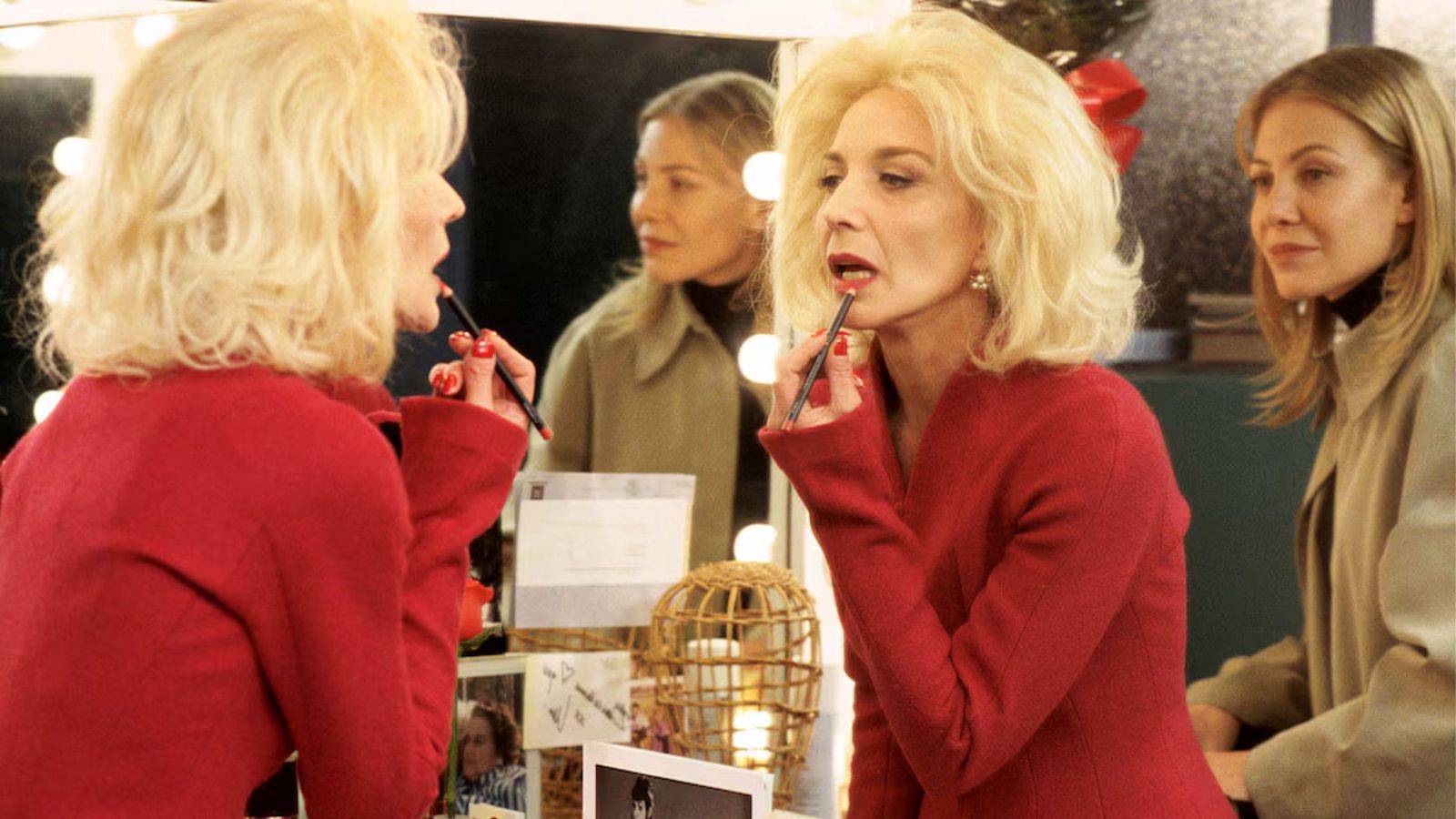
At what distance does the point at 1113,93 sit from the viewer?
2.08 meters

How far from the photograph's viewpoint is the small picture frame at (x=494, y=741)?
169 centimetres

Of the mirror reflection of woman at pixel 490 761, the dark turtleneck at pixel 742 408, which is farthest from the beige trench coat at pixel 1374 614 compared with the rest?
the mirror reflection of woman at pixel 490 761

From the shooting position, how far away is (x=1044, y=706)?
1.24 m

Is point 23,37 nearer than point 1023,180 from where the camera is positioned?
No

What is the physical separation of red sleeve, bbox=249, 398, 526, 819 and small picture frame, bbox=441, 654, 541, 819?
60 centimetres

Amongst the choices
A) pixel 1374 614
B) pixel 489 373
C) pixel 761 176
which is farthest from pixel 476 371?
pixel 1374 614

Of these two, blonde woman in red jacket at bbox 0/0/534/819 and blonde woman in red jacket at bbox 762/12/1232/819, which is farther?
blonde woman in red jacket at bbox 762/12/1232/819

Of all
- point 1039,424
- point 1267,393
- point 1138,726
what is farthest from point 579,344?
point 1267,393

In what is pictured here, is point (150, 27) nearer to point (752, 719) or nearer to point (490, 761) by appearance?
point (490, 761)

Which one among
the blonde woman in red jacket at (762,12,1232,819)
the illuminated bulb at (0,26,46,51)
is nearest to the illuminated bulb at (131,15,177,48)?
the illuminated bulb at (0,26,46,51)

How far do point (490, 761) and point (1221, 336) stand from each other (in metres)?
1.65

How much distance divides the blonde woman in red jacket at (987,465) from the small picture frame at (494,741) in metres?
0.45

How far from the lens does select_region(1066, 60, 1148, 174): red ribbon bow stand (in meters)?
2.04

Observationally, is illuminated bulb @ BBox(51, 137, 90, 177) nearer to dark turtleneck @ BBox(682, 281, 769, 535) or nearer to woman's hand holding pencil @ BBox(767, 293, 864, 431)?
dark turtleneck @ BBox(682, 281, 769, 535)
